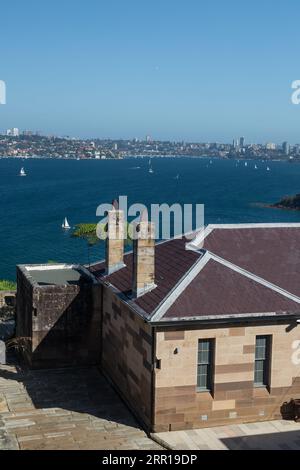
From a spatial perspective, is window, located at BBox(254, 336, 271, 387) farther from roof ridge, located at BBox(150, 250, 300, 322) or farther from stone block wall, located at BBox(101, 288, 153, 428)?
stone block wall, located at BBox(101, 288, 153, 428)

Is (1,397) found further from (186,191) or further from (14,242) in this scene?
(186,191)

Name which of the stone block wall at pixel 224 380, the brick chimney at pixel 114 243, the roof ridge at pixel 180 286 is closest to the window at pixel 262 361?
the stone block wall at pixel 224 380

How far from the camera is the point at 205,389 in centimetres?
2131

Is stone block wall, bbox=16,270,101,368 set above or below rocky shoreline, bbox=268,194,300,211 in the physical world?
above

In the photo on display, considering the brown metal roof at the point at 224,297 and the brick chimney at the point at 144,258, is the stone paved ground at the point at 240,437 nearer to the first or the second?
the brown metal roof at the point at 224,297

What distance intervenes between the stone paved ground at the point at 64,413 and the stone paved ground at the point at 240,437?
818 mm

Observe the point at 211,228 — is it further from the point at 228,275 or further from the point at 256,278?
the point at 256,278

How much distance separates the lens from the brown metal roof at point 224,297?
2084 centimetres

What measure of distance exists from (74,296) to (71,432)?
6.97 meters

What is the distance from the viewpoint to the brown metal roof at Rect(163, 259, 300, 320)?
→ 68.4ft

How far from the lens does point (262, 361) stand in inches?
859

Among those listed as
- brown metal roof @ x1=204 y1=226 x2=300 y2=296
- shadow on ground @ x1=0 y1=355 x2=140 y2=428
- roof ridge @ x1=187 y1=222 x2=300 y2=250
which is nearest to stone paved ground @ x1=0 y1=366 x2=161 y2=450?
shadow on ground @ x1=0 y1=355 x2=140 y2=428

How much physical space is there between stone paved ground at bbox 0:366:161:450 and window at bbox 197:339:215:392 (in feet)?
8.16
